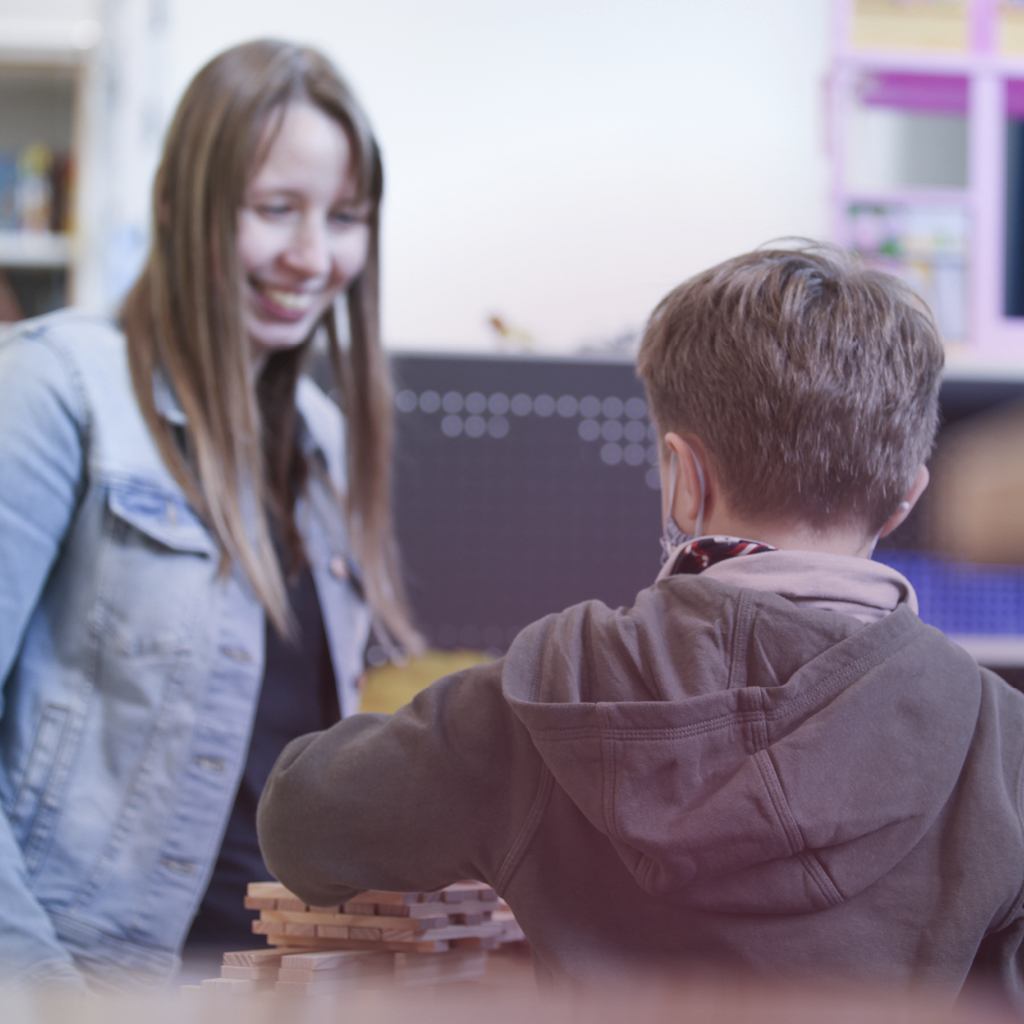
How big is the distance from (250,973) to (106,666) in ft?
1.75

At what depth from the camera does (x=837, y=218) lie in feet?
8.03

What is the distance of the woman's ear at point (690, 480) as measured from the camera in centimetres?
75

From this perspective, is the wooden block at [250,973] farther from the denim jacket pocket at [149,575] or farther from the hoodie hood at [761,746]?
the denim jacket pocket at [149,575]

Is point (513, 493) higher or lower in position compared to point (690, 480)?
lower

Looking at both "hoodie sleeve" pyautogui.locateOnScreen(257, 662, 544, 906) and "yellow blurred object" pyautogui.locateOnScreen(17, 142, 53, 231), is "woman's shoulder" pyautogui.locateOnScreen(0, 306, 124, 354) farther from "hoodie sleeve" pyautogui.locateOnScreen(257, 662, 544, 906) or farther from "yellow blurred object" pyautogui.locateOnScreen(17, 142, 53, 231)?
"yellow blurred object" pyautogui.locateOnScreen(17, 142, 53, 231)

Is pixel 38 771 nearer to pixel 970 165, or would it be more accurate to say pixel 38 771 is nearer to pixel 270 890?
pixel 270 890

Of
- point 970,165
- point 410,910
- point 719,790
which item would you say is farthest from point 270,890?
point 970,165

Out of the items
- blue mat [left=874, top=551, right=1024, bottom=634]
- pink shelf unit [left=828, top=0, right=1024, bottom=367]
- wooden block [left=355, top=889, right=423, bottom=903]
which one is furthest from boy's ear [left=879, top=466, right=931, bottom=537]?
pink shelf unit [left=828, top=0, right=1024, bottom=367]

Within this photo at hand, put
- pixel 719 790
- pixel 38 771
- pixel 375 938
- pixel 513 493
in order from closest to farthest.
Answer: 1. pixel 719 790
2. pixel 375 938
3. pixel 38 771
4. pixel 513 493

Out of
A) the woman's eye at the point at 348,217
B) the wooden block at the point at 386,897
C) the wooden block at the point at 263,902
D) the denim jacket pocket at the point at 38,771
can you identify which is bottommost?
the denim jacket pocket at the point at 38,771

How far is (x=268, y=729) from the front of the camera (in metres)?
1.23

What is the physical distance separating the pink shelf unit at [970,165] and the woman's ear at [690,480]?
6.05ft

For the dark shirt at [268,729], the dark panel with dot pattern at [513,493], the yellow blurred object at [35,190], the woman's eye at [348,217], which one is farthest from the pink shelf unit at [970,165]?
the yellow blurred object at [35,190]

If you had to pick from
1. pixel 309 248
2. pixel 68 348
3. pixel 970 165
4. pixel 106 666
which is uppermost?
pixel 970 165
